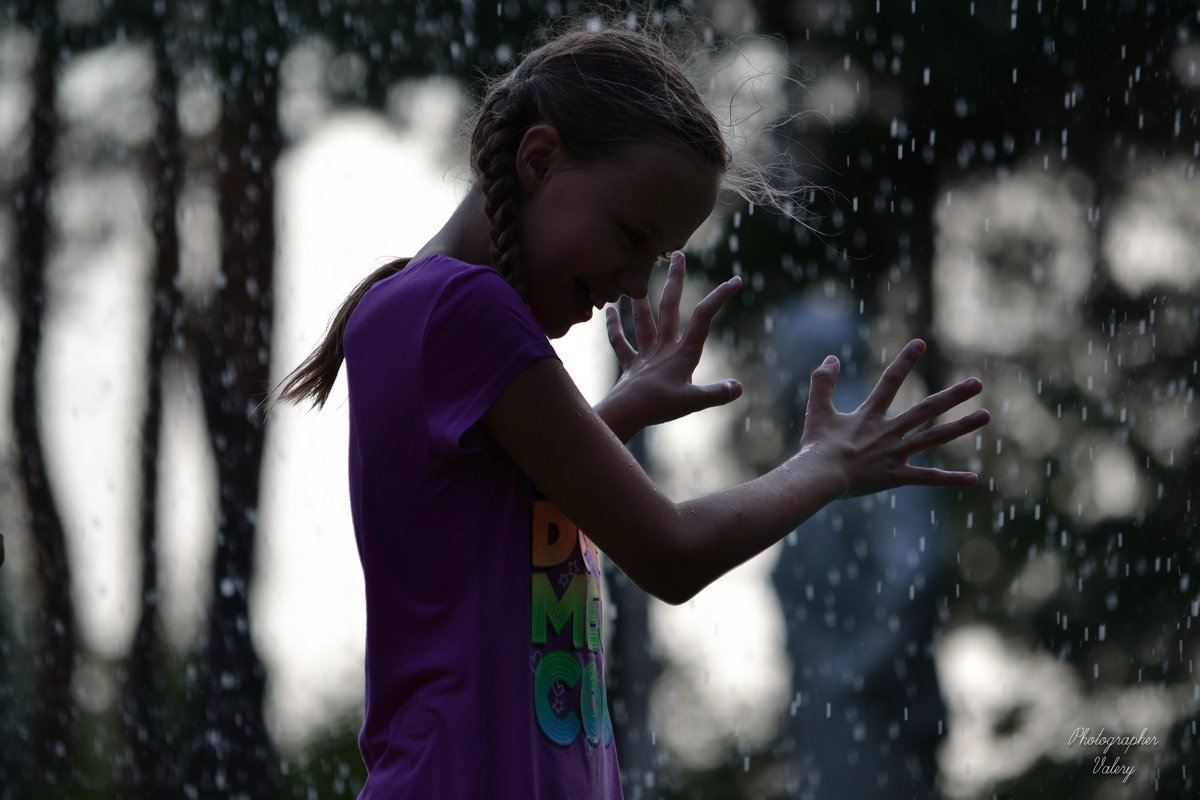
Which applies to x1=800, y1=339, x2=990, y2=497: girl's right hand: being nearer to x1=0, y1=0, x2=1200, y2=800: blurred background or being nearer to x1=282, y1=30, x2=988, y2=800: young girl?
x1=282, y1=30, x2=988, y2=800: young girl

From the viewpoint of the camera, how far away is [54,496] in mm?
6992

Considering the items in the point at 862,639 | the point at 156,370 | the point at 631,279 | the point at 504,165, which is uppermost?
the point at 504,165

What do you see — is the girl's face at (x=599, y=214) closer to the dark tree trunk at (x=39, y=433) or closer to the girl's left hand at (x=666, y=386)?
the girl's left hand at (x=666, y=386)

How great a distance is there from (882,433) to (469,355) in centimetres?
44

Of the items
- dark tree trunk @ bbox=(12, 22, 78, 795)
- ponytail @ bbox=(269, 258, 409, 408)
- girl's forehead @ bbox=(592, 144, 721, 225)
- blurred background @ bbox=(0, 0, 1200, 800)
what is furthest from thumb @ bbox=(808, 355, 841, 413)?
dark tree trunk @ bbox=(12, 22, 78, 795)

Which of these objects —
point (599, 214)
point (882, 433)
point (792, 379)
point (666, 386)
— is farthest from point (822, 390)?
point (792, 379)

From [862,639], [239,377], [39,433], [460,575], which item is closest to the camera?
[460,575]

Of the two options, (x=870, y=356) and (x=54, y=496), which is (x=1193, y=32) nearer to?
(x=870, y=356)

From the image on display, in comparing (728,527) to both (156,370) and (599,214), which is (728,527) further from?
(156,370)

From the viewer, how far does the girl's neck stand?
1244 millimetres

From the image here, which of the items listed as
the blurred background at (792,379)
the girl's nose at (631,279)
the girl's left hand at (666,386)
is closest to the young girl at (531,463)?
the girl's nose at (631,279)

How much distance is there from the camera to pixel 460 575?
3.58 ft

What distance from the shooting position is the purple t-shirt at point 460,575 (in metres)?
1.05

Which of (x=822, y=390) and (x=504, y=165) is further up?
(x=504, y=165)
